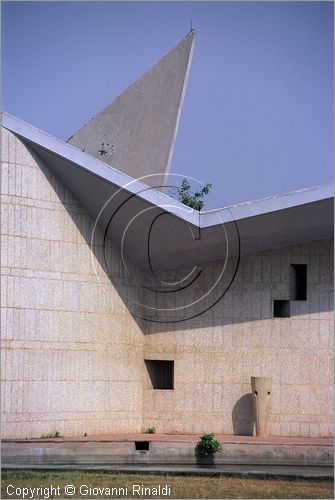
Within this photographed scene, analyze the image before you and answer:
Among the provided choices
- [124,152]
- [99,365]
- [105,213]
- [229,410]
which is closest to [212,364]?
[229,410]

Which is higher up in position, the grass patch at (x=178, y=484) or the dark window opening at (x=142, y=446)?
the dark window opening at (x=142, y=446)

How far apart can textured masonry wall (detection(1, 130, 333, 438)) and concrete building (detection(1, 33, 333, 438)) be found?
0.02 meters

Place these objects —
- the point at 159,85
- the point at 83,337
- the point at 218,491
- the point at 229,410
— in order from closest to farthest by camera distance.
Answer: the point at 218,491, the point at 83,337, the point at 229,410, the point at 159,85

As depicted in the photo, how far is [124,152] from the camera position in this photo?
25.3 meters

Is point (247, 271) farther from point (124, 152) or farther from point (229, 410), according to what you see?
point (124, 152)

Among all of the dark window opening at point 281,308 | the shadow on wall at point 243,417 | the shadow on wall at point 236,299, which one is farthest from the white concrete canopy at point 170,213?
the shadow on wall at point 243,417

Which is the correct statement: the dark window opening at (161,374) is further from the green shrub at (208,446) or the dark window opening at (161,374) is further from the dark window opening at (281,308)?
the green shrub at (208,446)

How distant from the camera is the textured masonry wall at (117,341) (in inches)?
742

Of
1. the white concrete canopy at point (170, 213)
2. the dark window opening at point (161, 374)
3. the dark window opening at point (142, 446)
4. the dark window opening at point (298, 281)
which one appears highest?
the white concrete canopy at point (170, 213)

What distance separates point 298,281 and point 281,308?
672 millimetres

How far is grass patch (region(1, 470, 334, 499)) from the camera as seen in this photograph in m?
14.1

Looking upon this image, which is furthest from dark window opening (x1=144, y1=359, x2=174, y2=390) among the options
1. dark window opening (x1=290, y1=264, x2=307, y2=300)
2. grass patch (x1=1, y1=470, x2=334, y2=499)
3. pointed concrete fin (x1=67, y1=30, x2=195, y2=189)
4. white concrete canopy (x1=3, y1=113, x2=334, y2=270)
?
grass patch (x1=1, y1=470, x2=334, y2=499)

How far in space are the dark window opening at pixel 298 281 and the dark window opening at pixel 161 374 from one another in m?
2.82

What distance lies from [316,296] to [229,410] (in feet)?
9.14
